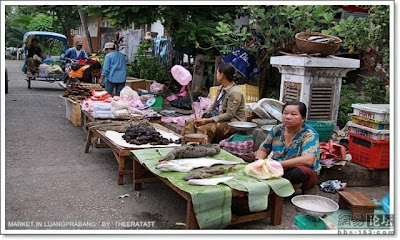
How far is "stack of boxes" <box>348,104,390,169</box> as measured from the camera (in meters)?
5.29

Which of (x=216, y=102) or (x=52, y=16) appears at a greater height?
(x=52, y=16)

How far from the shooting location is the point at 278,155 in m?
4.63

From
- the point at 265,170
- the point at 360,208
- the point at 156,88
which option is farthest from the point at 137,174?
the point at 156,88

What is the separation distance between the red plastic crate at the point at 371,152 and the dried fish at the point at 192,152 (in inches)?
79.4

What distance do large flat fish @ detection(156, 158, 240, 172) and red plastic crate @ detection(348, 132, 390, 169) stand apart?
6.60 ft

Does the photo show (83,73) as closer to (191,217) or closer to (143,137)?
(143,137)

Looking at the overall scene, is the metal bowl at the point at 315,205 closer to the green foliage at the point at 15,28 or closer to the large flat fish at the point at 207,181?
the large flat fish at the point at 207,181

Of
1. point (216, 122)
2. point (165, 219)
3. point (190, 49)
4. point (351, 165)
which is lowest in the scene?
point (165, 219)

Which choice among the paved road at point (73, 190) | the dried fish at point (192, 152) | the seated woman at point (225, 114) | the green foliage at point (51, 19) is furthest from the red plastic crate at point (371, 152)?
the green foliage at point (51, 19)

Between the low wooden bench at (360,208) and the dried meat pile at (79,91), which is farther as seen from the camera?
the dried meat pile at (79,91)

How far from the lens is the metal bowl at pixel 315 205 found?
3.46m

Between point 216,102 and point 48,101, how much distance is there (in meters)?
7.43
